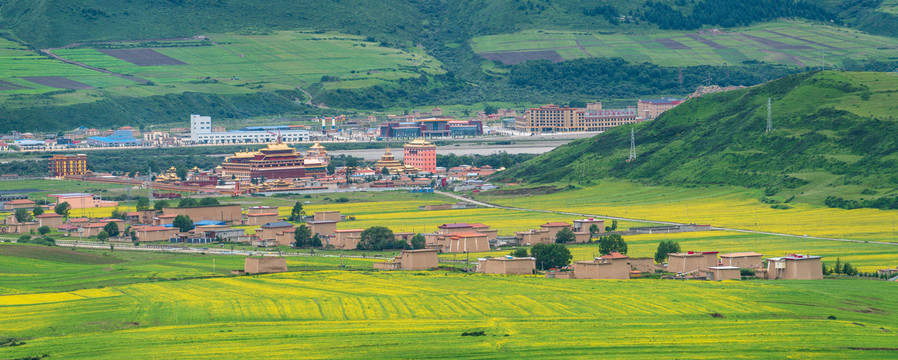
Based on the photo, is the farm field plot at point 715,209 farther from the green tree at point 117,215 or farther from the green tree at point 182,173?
the green tree at point 182,173

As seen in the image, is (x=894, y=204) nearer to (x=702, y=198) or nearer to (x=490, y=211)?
(x=702, y=198)

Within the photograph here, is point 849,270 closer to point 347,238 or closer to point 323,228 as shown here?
point 347,238

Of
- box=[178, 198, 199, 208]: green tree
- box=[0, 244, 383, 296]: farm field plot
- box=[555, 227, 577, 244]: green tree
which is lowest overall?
box=[0, 244, 383, 296]: farm field plot

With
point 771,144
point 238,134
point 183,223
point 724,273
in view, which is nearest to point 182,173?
point 238,134

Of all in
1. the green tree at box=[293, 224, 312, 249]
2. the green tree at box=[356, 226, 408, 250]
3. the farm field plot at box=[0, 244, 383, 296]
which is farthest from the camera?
the green tree at box=[293, 224, 312, 249]

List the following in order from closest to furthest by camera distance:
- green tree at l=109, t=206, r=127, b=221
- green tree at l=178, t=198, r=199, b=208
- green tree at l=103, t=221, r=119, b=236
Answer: green tree at l=103, t=221, r=119, b=236 < green tree at l=109, t=206, r=127, b=221 < green tree at l=178, t=198, r=199, b=208

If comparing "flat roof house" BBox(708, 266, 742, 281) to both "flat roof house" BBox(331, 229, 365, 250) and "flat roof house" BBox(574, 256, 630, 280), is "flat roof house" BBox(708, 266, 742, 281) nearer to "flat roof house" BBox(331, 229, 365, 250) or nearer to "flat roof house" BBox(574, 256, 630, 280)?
"flat roof house" BBox(574, 256, 630, 280)

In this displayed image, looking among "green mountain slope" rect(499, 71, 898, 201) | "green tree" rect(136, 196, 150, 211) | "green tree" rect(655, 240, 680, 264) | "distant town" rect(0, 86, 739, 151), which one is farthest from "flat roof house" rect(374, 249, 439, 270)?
"distant town" rect(0, 86, 739, 151)
